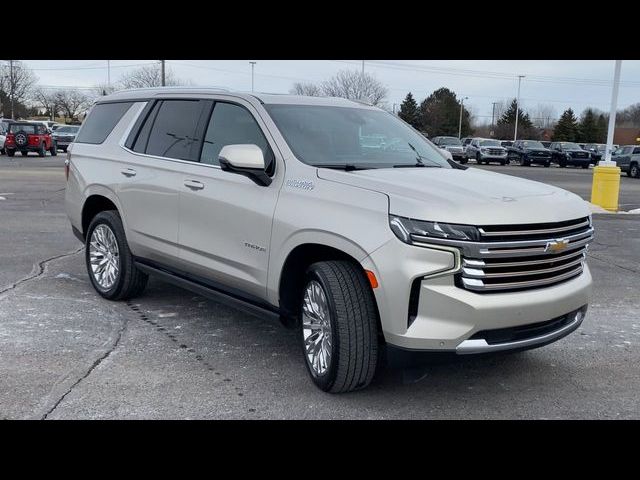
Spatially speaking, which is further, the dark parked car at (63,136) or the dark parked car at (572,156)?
the dark parked car at (572,156)

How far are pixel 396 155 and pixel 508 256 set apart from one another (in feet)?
5.16

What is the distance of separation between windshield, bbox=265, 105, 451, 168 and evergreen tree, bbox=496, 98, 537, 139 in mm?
84900

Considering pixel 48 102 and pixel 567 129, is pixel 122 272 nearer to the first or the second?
pixel 567 129

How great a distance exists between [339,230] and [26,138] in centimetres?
3338

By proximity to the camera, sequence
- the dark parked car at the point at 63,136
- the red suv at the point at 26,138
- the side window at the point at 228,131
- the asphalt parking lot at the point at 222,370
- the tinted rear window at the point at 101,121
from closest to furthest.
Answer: the asphalt parking lot at the point at 222,370, the side window at the point at 228,131, the tinted rear window at the point at 101,121, the red suv at the point at 26,138, the dark parked car at the point at 63,136

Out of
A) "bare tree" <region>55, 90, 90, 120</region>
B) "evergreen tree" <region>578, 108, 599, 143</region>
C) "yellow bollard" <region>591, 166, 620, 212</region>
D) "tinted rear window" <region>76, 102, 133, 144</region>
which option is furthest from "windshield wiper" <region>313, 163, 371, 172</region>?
"bare tree" <region>55, 90, 90, 120</region>

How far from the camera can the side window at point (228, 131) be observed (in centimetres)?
496

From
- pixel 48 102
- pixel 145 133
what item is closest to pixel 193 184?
Result: pixel 145 133

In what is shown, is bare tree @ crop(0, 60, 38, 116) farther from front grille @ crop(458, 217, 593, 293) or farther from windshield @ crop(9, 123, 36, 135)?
front grille @ crop(458, 217, 593, 293)

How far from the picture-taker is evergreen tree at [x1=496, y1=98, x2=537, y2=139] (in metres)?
86.9

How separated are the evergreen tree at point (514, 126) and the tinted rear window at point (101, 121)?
277ft

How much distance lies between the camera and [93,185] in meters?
6.43

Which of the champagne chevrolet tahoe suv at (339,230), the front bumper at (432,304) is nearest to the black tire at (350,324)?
the champagne chevrolet tahoe suv at (339,230)

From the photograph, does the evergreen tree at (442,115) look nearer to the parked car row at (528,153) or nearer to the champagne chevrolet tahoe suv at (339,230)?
the parked car row at (528,153)
